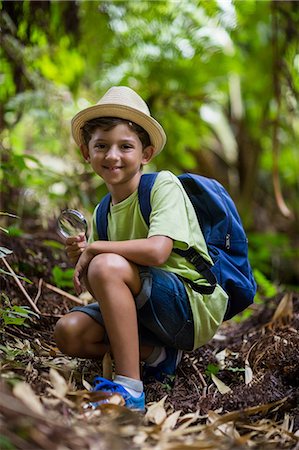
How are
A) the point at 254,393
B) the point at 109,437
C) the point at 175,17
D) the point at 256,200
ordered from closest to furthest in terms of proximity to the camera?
the point at 109,437 < the point at 254,393 < the point at 175,17 < the point at 256,200

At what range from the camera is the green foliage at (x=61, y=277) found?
3377 mm

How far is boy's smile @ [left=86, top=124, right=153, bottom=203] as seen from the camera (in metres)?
2.42

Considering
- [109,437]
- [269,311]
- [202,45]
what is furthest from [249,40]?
[109,437]

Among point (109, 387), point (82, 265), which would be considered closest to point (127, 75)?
point (82, 265)

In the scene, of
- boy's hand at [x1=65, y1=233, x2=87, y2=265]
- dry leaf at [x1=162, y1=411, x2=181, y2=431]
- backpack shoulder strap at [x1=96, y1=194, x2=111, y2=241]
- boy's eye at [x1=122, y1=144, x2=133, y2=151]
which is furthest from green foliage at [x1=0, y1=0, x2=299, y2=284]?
dry leaf at [x1=162, y1=411, x2=181, y2=431]

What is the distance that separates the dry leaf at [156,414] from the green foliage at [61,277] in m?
1.43

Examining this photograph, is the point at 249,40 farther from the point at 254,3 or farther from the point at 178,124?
the point at 178,124

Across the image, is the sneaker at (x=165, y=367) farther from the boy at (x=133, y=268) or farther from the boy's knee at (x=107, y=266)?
the boy's knee at (x=107, y=266)

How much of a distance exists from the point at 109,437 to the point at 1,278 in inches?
68.9

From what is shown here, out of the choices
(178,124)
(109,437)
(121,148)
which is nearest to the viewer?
(109,437)

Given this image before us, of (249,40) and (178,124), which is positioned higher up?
(249,40)

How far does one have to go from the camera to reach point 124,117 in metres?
2.45

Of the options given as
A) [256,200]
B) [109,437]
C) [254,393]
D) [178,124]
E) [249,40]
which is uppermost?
[249,40]

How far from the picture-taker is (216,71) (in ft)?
21.1
